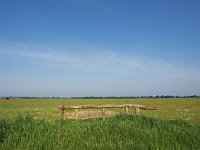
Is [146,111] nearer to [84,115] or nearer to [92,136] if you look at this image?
[84,115]

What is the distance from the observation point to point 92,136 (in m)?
8.96

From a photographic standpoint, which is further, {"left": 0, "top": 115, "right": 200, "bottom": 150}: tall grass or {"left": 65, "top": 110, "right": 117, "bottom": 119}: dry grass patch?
{"left": 65, "top": 110, "right": 117, "bottom": 119}: dry grass patch

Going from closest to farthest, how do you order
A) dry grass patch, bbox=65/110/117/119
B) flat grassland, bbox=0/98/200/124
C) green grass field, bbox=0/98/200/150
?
green grass field, bbox=0/98/200/150, dry grass patch, bbox=65/110/117/119, flat grassland, bbox=0/98/200/124

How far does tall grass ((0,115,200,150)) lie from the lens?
8.06 metres

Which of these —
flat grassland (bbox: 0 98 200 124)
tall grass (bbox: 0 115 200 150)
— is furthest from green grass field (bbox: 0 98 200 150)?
flat grassland (bbox: 0 98 200 124)

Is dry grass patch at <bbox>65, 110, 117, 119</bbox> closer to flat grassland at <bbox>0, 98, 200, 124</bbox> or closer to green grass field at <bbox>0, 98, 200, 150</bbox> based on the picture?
flat grassland at <bbox>0, 98, 200, 124</bbox>

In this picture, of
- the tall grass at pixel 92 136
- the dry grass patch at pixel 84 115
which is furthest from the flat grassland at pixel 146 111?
the dry grass patch at pixel 84 115

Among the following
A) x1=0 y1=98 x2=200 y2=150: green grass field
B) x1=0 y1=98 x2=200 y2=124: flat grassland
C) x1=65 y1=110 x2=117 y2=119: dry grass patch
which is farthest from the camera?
x1=0 y1=98 x2=200 y2=124: flat grassland

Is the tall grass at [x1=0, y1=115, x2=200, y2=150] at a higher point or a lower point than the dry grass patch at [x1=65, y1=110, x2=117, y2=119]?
lower

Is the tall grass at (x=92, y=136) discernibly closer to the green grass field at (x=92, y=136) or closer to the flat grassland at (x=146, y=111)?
the green grass field at (x=92, y=136)

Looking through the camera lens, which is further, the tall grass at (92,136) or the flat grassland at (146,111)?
the flat grassland at (146,111)

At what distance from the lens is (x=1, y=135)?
9.05m

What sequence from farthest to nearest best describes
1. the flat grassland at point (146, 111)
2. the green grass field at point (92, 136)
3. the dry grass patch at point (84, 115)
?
the flat grassland at point (146, 111) < the dry grass patch at point (84, 115) < the green grass field at point (92, 136)

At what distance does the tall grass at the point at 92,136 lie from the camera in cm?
806
